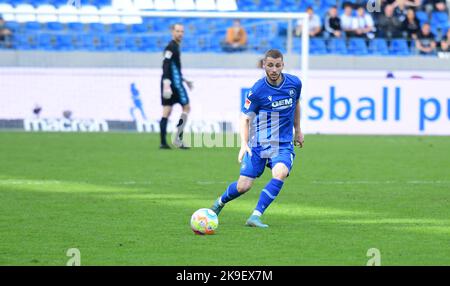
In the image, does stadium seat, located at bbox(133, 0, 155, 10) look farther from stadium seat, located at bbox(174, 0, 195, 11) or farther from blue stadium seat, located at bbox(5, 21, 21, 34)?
blue stadium seat, located at bbox(5, 21, 21, 34)

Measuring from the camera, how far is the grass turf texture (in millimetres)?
8367

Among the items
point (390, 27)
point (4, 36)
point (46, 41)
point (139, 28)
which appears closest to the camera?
point (4, 36)

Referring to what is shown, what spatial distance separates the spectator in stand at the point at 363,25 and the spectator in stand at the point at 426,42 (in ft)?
3.81

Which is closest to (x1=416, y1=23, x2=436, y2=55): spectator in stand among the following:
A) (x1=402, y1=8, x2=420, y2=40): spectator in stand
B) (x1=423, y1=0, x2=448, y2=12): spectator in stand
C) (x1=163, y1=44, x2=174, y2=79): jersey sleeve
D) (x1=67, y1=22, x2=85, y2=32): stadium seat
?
(x1=402, y1=8, x2=420, y2=40): spectator in stand

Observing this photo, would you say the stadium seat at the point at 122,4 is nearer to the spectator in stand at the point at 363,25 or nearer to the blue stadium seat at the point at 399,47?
the spectator in stand at the point at 363,25

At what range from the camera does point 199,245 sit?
876 centimetres

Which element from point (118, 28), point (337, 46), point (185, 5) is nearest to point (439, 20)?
point (337, 46)

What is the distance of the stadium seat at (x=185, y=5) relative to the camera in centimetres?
2456

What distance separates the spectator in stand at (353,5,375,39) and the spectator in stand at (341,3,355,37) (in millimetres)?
98

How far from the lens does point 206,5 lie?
80.6 feet

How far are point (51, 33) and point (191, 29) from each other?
325cm

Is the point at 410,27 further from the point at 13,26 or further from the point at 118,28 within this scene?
the point at 13,26

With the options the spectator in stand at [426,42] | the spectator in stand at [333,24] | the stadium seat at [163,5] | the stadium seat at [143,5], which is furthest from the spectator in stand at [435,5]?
the stadium seat at [143,5]

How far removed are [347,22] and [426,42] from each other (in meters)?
2.00
